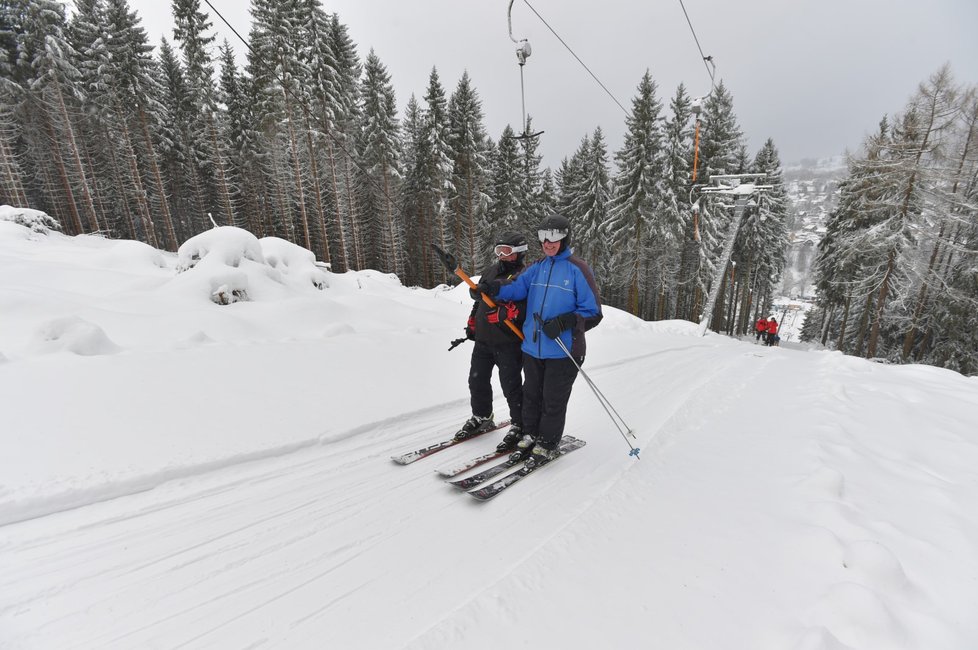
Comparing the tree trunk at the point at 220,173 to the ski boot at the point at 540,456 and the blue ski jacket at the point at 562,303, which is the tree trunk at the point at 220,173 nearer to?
the blue ski jacket at the point at 562,303

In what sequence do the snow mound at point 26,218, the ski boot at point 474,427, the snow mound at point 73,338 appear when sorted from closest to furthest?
the ski boot at point 474,427 → the snow mound at point 73,338 → the snow mound at point 26,218

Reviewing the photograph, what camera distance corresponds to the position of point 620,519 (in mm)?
2891

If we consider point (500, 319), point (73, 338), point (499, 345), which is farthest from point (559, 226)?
point (73, 338)

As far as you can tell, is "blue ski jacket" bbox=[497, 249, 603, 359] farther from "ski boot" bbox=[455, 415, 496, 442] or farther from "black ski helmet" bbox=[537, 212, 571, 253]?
"ski boot" bbox=[455, 415, 496, 442]

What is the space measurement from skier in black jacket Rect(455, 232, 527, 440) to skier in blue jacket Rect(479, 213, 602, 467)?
0.69 ft

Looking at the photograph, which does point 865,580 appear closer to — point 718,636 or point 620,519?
point 718,636

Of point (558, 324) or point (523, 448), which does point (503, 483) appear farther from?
point (558, 324)

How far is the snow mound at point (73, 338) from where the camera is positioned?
4.43 metres

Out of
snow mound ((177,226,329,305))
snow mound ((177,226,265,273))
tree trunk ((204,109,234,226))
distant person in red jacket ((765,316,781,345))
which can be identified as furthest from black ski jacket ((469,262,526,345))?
tree trunk ((204,109,234,226))

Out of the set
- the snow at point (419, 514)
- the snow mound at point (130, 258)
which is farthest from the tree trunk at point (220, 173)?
the snow at point (419, 514)

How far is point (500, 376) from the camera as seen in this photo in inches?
159

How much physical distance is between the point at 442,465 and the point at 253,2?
2719 centimetres

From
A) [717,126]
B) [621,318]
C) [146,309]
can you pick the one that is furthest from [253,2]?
[717,126]

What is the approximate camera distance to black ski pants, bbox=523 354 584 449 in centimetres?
358
